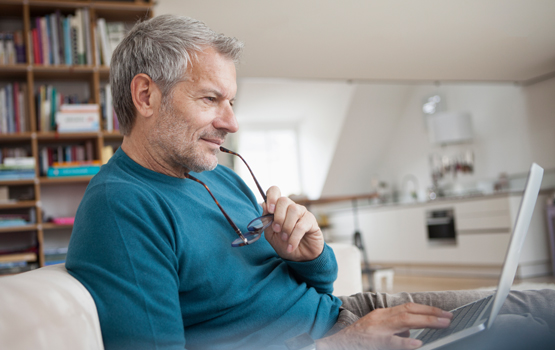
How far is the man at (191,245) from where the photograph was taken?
2.64 ft

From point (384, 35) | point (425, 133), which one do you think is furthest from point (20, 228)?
point (425, 133)

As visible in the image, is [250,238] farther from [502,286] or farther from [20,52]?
[20,52]

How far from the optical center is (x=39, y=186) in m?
3.38

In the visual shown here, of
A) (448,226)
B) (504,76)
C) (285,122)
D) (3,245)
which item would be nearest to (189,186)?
(3,245)

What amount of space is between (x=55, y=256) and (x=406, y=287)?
3406 millimetres

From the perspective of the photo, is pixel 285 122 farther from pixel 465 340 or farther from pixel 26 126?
pixel 465 340

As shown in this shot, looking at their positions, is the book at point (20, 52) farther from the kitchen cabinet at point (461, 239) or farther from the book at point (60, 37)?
the kitchen cabinet at point (461, 239)

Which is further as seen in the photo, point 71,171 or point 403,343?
point 71,171

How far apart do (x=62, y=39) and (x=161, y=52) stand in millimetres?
2710

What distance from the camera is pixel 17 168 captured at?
321cm

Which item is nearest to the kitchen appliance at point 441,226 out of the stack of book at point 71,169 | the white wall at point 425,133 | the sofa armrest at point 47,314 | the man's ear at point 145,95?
the white wall at point 425,133

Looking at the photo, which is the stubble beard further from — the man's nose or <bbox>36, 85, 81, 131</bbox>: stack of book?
<bbox>36, 85, 81, 131</bbox>: stack of book

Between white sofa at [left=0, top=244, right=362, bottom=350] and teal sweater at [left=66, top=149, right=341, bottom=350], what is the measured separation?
0.05 metres

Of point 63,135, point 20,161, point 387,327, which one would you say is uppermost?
point 63,135
